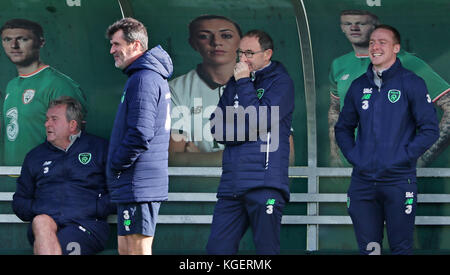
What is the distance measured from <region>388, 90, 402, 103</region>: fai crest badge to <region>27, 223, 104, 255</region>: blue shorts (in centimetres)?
233

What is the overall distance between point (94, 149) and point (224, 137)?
1.31 m

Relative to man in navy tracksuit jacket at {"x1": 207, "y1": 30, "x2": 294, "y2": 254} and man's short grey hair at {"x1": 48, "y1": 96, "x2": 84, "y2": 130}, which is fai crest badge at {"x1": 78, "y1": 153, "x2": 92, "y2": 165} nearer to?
man's short grey hair at {"x1": 48, "y1": 96, "x2": 84, "y2": 130}

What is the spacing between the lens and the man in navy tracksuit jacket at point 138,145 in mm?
5215

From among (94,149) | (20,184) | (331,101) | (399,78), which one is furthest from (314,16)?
(20,184)

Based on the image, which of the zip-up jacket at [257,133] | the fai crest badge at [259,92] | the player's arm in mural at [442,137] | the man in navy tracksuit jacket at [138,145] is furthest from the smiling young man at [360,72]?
the man in navy tracksuit jacket at [138,145]

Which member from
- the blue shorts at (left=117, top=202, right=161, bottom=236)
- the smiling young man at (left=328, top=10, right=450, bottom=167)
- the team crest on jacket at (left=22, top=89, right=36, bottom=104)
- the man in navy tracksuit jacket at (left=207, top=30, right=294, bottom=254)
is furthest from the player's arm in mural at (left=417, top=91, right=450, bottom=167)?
the team crest on jacket at (left=22, top=89, right=36, bottom=104)

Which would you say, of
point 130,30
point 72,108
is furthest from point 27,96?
point 130,30

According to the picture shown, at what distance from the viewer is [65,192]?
639cm

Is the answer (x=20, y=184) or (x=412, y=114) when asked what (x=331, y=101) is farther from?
(x=20, y=184)

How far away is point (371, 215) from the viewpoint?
19.0ft

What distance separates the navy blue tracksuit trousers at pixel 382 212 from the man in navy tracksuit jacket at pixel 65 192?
1.84 m

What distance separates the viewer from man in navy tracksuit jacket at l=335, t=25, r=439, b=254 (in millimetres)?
5691

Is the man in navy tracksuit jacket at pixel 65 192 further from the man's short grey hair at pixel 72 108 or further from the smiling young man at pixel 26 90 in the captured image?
the smiling young man at pixel 26 90

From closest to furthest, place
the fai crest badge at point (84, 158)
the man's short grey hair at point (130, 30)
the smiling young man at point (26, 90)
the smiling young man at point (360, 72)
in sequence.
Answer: the man's short grey hair at point (130, 30), the fai crest badge at point (84, 158), the smiling young man at point (360, 72), the smiling young man at point (26, 90)
